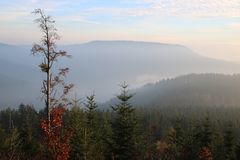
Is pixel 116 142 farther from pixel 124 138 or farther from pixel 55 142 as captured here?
pixel 55 142

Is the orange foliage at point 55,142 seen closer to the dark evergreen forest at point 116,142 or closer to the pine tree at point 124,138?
the dark evergreen forest at point 116,142

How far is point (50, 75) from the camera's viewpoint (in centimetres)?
1836

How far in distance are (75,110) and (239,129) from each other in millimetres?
115480

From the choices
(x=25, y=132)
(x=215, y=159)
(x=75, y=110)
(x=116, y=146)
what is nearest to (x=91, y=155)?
(x=116, y=146)

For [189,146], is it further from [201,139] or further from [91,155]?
[91,155]

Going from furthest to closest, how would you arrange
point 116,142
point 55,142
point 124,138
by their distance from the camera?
point 116,142 → point 124,138 → point 55,142

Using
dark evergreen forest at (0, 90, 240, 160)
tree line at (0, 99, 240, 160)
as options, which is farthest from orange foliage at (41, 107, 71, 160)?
dark evergreen forest at (0, 90, 240, 160)

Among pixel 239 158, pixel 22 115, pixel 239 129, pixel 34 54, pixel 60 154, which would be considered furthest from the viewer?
pixel 239 129

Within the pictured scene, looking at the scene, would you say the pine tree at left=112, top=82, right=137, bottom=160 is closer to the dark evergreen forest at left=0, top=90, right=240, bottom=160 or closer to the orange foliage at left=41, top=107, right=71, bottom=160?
the dark evergreen forest at left=0, top=90, right=240, bottom=160

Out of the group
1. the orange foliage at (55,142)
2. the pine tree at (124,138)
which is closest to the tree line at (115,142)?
the pine tree at (124,138)

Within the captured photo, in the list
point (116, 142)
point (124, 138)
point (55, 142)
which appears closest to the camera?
point (55, 142)

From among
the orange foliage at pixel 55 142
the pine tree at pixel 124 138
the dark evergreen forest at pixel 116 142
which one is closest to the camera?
the orange foliage at pixel 55 142

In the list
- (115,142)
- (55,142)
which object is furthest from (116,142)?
(55,142)

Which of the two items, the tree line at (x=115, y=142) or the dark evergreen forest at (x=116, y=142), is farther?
the dark evergreen forest at (x=116, y=142)
